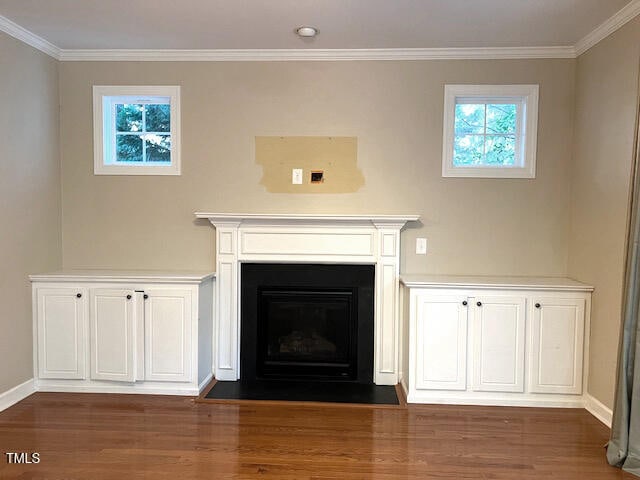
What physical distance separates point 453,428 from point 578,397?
3.41 feet

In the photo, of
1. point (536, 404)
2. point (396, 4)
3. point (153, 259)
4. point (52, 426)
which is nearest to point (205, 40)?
point (396, 4)

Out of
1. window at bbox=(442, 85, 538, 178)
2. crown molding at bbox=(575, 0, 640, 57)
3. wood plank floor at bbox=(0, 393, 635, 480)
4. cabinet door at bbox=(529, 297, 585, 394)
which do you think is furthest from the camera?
window at bbox=(442, 85, 538, 178)

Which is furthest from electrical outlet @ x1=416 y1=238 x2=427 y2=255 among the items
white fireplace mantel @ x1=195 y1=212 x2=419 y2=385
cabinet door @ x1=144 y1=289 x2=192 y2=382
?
cabinet door @ x1=144 y1=289 x2=192 y2=382

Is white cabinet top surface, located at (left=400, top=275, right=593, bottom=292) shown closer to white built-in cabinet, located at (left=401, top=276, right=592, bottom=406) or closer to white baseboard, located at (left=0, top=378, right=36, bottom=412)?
white built-in cabinet, located at (left=401, top=276, right=592, bottom=406)

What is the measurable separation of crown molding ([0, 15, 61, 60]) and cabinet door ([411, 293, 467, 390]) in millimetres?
3368

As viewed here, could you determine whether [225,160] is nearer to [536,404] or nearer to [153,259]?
[153,259]

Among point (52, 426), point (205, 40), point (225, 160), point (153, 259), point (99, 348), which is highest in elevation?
point (205, 40)

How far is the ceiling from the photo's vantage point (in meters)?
2.80

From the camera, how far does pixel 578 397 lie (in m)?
3.24

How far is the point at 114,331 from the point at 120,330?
1.8 inches

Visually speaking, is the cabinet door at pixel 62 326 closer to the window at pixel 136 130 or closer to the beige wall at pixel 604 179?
the window at pixel 136 130

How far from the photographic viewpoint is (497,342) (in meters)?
3.22

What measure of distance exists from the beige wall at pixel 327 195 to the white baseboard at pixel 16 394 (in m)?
1.00

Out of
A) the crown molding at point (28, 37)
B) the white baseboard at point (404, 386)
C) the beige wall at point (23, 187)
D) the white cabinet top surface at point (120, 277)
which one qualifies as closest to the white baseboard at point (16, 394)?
the beige wall at point (23, 187)
